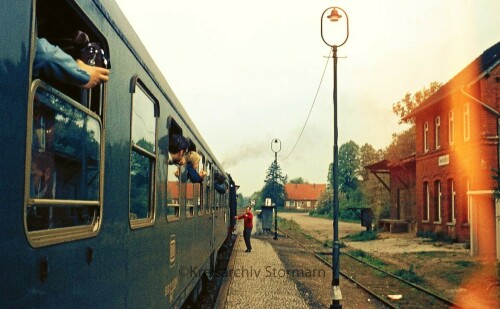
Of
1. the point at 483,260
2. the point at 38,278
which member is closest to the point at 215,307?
the point at 38,278

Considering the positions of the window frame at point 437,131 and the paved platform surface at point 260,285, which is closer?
the paved platform surface at point 260,285

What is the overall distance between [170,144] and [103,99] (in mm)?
2755

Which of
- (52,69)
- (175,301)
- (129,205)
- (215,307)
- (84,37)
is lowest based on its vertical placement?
(215,307)

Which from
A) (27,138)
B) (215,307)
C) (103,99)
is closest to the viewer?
(27,138)

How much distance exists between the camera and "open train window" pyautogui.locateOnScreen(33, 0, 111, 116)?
2.70m

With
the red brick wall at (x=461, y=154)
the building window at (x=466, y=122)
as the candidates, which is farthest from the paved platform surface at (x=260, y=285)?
the building window at (x=466, y=122)

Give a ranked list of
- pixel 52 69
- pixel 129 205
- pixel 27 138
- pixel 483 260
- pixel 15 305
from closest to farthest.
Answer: pixel 15 305, pixel 27 138, pixel 52 69, pixel 129 205, pixel 483 260

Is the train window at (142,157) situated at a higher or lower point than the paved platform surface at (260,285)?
higher

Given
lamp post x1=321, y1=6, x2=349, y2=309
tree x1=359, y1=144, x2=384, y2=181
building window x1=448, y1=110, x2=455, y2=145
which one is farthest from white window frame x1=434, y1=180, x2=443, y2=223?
→ tree x1=359, y1=144, x2=384, y2=181

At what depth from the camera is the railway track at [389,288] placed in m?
11.4

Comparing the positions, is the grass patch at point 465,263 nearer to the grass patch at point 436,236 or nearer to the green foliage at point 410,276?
the green foliage at point 410,276

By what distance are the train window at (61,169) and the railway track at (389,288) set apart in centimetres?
876

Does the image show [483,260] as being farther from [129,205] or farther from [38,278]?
[38,278]

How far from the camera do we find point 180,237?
6523mm
